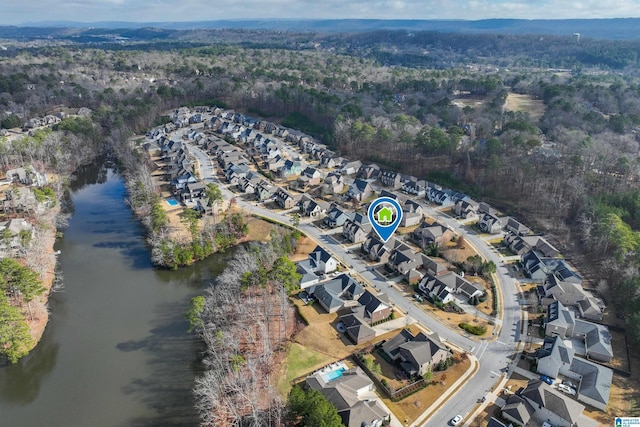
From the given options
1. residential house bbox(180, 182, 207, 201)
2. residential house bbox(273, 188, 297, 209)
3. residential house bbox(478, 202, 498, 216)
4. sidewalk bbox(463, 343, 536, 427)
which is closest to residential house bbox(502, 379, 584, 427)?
sidewalk bbox(463, 343, 536, 427)

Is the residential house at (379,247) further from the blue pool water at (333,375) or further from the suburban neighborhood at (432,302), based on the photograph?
the blue pool water at (333,375)

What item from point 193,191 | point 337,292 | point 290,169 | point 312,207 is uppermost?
point 290,169

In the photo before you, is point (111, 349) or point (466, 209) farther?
point (466, 209)

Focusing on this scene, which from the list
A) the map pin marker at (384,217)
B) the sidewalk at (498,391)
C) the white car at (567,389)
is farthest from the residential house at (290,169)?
the white car at (567,389)

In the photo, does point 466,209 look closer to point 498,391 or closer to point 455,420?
point 498,391

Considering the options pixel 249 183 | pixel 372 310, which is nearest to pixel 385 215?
pixel 372 310
